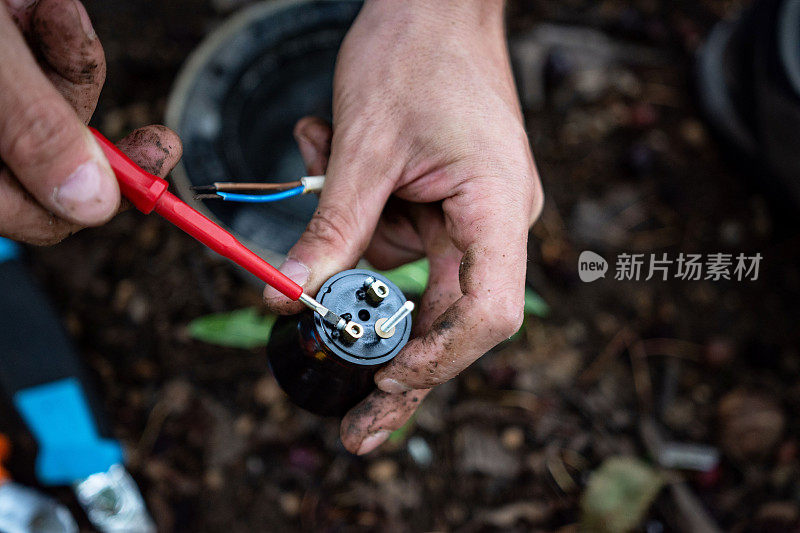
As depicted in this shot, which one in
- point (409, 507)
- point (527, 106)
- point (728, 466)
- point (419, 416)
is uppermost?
point (527, 106)

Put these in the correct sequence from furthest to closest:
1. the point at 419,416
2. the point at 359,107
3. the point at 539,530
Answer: the point at 419,416 < the point at 539,530 < the point at 359,107

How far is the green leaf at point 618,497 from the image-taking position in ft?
6.31

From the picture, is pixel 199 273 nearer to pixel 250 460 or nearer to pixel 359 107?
pixel 250 460

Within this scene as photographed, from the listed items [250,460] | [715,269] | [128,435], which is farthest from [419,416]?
Result: [715,269]

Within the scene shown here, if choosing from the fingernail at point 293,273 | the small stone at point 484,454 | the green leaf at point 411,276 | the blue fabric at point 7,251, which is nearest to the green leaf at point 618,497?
the small stone at point 484,454

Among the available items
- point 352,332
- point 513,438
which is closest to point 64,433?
point 352,332

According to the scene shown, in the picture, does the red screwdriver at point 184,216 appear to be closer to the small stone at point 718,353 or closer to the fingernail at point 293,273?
the fingernail at point 293,273

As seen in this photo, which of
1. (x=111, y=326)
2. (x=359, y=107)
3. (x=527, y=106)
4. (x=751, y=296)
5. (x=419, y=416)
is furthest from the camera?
(x=527, y=106)

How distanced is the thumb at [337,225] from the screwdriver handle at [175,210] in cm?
8

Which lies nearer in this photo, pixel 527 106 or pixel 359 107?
pixel 359 107

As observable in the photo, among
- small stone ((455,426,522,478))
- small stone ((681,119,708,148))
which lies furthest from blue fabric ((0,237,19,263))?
small stone ((681,119,708,148))

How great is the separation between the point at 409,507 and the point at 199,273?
130 cm

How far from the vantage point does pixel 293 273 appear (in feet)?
3.65

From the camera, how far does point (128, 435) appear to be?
6.81 ft
